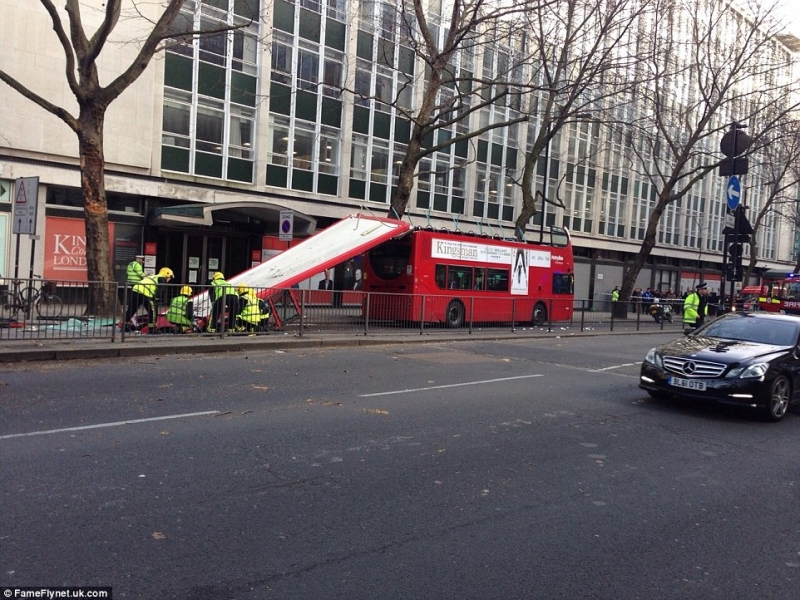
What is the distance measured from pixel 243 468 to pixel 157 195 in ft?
66.9

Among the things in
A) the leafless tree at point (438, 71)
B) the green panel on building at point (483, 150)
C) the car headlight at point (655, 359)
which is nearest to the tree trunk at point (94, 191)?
the leafless tree at point (438, 71)

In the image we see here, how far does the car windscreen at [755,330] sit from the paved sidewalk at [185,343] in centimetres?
770

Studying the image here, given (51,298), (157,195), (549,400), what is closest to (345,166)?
(157,195)

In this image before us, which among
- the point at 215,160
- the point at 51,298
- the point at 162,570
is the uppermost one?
the point at 215,160

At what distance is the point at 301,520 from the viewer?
450 cm

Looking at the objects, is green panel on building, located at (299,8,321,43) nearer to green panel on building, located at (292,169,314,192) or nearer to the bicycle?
green panel on building, located at (292,169,314,192)

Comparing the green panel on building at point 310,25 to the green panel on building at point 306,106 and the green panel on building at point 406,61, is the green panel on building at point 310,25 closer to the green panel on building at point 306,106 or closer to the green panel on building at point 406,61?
the green panel on building at point 306,106

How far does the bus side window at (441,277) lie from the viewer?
20.1 m

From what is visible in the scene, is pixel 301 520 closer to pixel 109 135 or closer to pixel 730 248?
pixel 730 248

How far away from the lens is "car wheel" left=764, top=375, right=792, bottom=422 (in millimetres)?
8501

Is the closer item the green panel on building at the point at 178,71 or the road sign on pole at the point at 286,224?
the road sign on pole at the point at 286,224

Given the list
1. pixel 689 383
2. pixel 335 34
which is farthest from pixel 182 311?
pixel 335 34

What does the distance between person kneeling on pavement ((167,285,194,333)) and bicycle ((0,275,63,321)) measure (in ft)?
7.41

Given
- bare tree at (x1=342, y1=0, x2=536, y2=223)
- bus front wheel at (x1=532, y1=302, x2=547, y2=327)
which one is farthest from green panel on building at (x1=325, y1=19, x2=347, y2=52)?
bus front wheel at (x1=532, y1=302, x2=547, y2=327)
